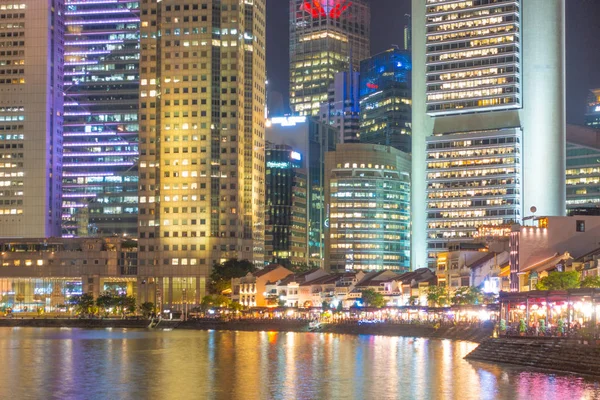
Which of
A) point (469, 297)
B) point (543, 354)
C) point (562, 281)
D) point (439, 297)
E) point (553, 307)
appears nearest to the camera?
point (543, 354)

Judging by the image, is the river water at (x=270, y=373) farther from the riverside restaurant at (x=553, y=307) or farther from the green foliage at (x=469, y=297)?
the green foliage at (x=469, y=297)

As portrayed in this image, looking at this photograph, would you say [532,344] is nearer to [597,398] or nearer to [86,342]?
[597,398]

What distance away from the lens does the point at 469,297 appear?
177625 millimetres

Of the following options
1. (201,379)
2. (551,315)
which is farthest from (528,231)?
(201,379)

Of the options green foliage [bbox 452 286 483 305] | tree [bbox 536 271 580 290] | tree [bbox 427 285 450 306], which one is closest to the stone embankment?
tree [bbox 536 271 580 290]

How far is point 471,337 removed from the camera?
503 feet

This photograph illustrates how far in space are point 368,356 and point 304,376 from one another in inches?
1029

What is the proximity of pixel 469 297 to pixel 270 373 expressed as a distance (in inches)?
3071

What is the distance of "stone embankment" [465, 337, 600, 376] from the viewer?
93.1 meters

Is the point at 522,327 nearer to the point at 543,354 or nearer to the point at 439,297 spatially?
the point at 543,354

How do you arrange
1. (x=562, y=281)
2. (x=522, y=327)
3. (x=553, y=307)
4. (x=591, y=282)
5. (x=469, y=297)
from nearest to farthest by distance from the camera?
(x=522, y=327), (x=553, y=307), (x=591, y=282), (x=562, y=281), (x=469, y=297)

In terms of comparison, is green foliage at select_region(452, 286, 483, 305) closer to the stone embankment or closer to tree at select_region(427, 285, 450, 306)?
tree at select_region(427, 285, 450, 306)

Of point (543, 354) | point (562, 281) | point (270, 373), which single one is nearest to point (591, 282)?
point (562, 281)

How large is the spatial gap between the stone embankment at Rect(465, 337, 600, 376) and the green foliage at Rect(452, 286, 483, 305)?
195 feet
